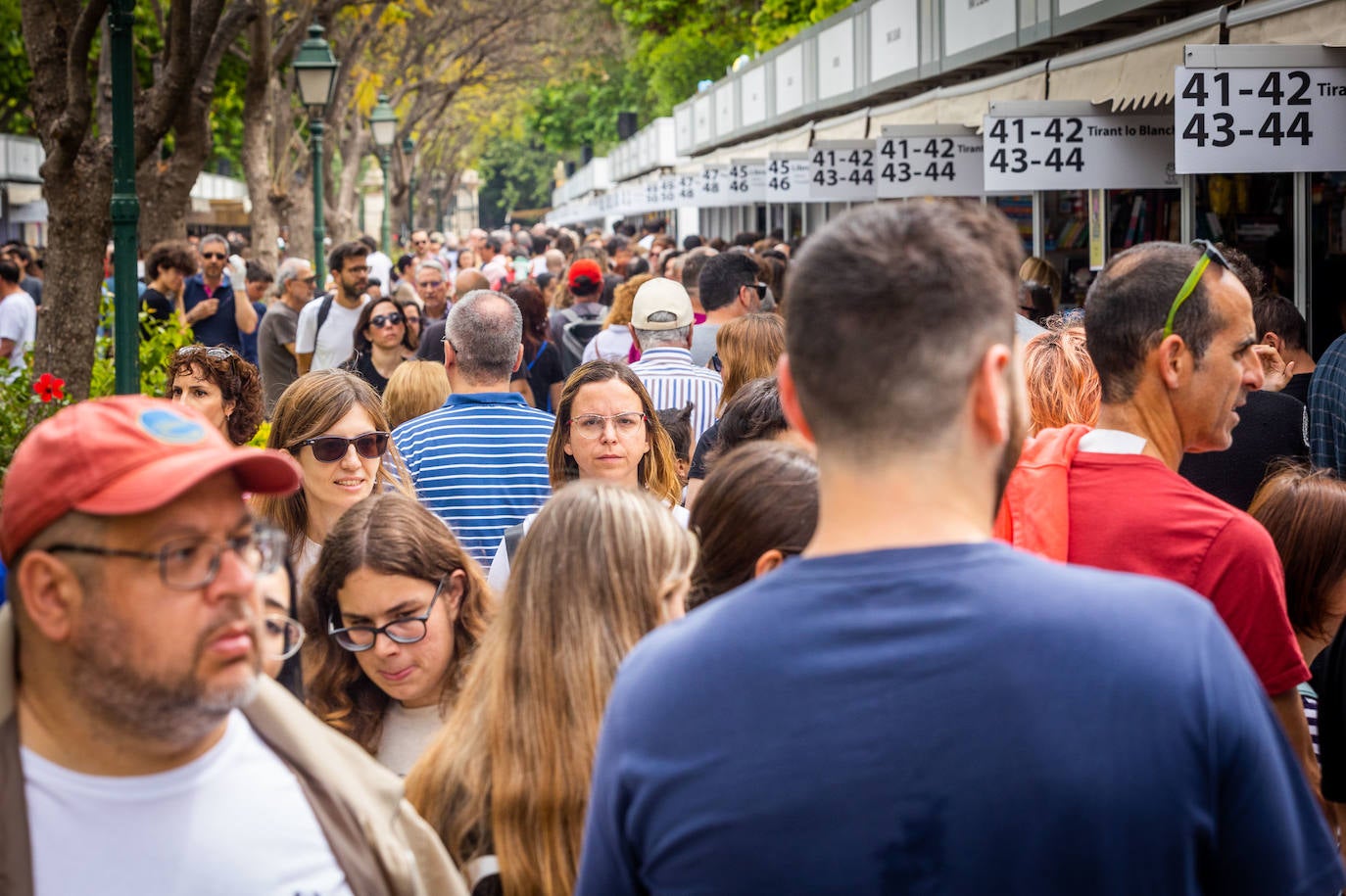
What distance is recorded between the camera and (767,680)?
187cm

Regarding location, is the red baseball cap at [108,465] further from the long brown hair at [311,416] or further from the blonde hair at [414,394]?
the blonde hair at [414,394]

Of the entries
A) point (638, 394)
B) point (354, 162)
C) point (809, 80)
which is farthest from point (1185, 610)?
point (354, 162)

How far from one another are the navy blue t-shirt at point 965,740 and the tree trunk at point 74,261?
9.07 metres

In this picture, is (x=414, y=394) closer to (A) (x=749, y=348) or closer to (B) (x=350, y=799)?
(A) (x=749, y=348)

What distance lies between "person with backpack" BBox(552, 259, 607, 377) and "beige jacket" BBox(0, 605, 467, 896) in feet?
30.8

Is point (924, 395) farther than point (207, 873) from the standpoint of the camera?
No

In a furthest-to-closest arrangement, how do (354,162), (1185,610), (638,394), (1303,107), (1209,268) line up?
1. (354,162)
2. (1303,107)
3. (638,394)
4. (1209,268)
5. (1185,610)

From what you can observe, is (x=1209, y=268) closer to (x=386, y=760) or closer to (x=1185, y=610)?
(x=1185, y=610)

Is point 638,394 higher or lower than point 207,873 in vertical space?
higher

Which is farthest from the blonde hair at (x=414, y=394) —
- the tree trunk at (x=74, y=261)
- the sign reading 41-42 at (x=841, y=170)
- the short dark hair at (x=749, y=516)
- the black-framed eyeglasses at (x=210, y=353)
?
the sign reading 41-42 at (x=841, y=170)

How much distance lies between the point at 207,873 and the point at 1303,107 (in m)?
7.00

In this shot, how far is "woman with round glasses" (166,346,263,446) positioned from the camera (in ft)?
20.6

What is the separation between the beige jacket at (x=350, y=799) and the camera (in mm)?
2289

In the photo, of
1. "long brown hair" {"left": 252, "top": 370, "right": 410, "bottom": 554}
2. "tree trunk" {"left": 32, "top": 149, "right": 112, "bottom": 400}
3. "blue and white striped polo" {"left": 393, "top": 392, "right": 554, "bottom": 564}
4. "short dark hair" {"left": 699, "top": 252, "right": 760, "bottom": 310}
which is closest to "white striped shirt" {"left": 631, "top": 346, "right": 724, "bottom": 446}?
"blue and white striped polo" {"left": 393, "top": 392, "right": 554, "bottom": 564}
